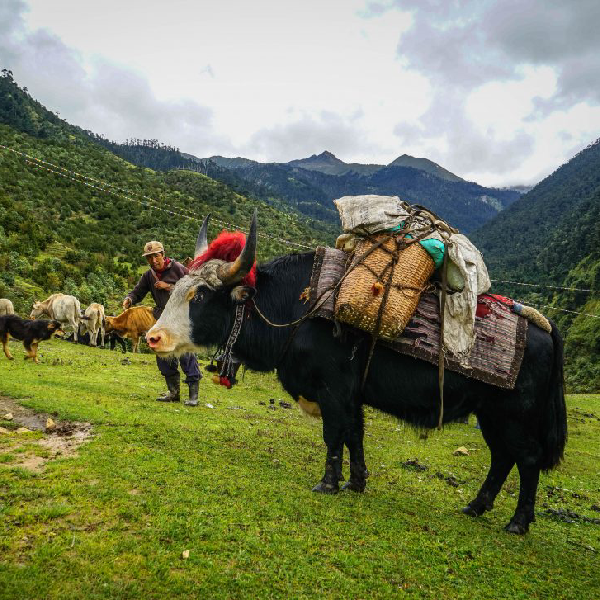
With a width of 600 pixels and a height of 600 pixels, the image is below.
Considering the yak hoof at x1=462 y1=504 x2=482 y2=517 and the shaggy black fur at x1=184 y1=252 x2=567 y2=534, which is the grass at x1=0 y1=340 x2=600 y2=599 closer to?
the yak hoof at x1=462 y1=504 x2=482 y2=517

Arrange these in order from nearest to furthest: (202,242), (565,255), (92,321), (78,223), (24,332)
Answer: (202,242), (24,332), (92,321), (78,223), (565,255)

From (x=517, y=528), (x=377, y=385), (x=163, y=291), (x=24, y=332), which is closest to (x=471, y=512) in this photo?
(x=517, y=528)

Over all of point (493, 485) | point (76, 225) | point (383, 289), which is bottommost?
point (493, 485)

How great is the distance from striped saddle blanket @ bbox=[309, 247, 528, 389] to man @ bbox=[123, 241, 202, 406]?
3.37 metres

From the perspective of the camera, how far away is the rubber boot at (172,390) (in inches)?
320

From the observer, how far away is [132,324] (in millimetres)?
16547

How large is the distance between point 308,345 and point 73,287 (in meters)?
19.0

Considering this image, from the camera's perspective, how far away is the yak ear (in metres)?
4.46

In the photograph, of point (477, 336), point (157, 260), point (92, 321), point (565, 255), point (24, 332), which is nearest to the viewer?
point (477, 336)

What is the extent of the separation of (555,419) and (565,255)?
73.6 m

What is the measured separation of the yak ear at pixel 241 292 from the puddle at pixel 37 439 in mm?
2258

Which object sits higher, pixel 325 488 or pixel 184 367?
pixel 184 367

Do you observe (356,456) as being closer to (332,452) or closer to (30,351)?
(332,452)

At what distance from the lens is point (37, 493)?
133 inches
